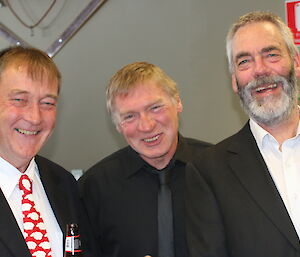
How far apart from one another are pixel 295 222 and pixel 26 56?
1.13 m

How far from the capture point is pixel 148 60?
2.94m

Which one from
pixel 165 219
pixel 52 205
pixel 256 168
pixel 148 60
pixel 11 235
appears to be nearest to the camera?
pixel 11 235

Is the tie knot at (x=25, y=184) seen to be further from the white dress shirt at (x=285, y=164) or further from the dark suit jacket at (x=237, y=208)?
the white dress shirt at (x=285, y=164)

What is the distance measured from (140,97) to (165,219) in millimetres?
549

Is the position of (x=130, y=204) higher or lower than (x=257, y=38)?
lower

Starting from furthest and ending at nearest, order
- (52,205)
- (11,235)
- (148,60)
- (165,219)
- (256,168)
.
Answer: (148,60)
(165,219)
(52,205)
(256,168)
(11,235)

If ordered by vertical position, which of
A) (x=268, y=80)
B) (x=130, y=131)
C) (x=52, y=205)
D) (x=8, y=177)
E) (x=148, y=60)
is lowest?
(x=52, y=205)

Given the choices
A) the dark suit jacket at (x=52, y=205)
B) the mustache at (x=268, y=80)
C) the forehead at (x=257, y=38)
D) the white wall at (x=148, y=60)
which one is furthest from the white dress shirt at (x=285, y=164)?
the white wall at (x=148, y=60)

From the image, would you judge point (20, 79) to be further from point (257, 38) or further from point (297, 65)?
point (297, 65)

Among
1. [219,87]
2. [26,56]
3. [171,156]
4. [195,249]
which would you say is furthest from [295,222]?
[219,87]

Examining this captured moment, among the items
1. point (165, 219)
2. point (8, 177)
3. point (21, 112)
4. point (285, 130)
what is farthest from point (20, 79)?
point (285, 130)

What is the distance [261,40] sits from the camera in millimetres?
1617

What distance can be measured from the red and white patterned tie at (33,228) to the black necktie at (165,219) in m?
0.55

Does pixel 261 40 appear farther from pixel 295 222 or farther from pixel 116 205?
pixel 116 205
